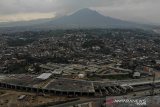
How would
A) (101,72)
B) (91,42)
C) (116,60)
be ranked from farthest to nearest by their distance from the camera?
(91,42) → (116,60) → (101,72)

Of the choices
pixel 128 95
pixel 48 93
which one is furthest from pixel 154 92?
pixel 48 93

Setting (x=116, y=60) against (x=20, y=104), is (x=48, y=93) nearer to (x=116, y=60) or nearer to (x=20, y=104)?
(x=20, y=104)

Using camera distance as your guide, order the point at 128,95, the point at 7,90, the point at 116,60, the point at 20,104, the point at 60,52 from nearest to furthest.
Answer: the point at 20,104
the point at 128,95
the point at 7,90
the point at 116,60
the point at 60,52

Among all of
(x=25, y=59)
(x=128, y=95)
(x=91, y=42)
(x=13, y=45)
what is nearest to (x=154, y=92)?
(x=128, y=95)

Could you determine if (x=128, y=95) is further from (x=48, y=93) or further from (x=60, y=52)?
(x=60, y=52)

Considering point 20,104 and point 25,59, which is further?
point 25,59

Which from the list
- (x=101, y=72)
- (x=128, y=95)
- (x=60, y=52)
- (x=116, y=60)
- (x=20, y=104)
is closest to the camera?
(x=20, y=104)
